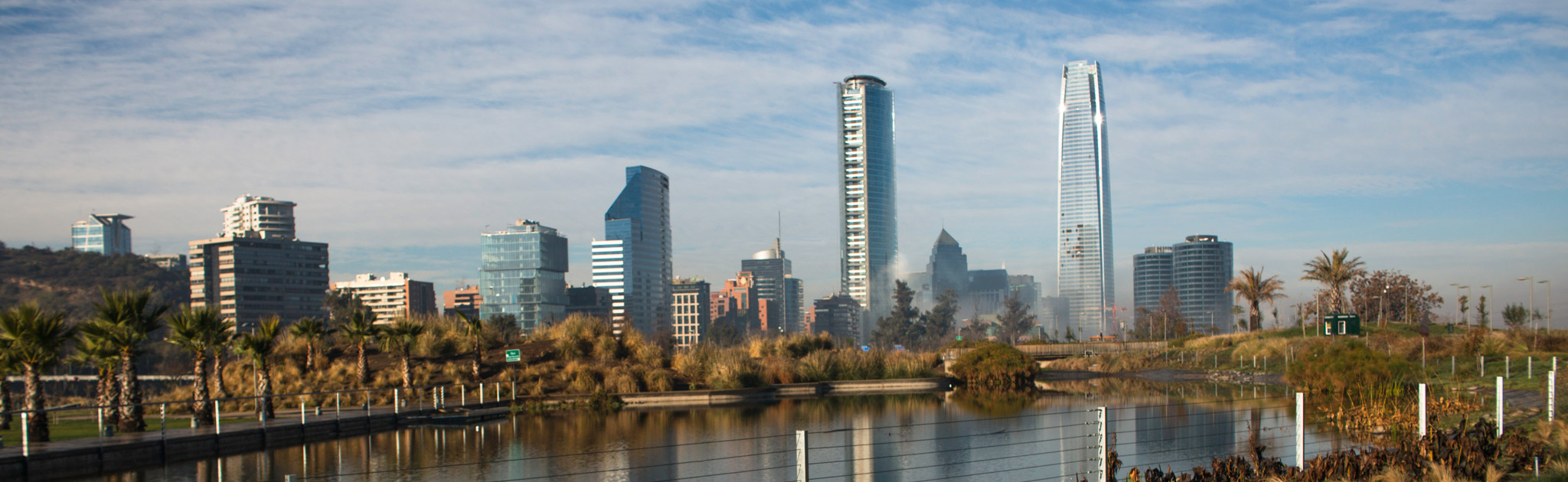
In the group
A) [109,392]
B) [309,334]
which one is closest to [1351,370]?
[109,392]

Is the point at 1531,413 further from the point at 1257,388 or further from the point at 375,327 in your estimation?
the point at 375,327

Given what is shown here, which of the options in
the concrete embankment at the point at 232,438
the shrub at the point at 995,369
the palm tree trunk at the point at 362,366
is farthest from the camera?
the shrub at the point at 995,369

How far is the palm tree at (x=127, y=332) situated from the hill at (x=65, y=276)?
107m

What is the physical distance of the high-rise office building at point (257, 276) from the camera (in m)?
157

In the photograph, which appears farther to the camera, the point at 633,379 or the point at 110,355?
the point at 633,379

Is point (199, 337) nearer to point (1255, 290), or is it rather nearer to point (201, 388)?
point (201, 388)

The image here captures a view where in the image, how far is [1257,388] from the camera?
3300 cm

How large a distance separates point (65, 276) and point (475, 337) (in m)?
121

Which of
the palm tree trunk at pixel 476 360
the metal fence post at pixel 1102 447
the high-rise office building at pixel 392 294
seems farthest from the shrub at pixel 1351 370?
the high-rise office building at pixel 392 294

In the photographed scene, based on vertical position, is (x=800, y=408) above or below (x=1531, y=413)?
below

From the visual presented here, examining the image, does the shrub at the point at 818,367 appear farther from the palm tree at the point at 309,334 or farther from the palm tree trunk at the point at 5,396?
the palm tree trunk at the point at 5,396

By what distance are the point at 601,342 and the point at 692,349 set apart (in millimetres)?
3495

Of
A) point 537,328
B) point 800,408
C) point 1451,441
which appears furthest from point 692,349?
point 1451,441

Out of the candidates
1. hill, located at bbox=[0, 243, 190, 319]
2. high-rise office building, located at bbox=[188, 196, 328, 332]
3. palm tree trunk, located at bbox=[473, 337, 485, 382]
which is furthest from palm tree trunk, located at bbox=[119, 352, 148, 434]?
high-rise office building, located at bbox=[188, 196, 328, 332]
